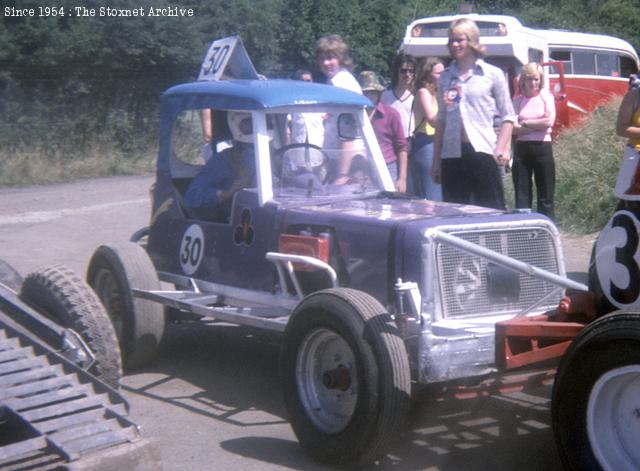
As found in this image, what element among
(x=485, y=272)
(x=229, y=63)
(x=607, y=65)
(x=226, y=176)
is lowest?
(x=485, y=272)

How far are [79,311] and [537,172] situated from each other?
5569 mm

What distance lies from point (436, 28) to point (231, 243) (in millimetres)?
13946

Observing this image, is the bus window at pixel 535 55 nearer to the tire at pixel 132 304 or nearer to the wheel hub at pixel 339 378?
the tire at pixel 132 304

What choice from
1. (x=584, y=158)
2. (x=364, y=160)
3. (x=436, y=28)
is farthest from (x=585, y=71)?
(x=364, y=160)

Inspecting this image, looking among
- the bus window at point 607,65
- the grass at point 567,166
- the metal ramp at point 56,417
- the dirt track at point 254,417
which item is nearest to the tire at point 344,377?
the dirt track at point 254,417

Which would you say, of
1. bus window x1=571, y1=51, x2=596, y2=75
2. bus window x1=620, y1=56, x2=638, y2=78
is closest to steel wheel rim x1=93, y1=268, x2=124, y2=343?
bus window x1=571, y1=51, x2=596, y2=75

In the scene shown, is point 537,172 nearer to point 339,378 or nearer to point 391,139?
point 391,139

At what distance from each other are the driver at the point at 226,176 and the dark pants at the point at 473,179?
1.46 m

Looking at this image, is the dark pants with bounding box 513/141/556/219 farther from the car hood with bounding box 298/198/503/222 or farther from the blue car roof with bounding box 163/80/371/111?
the car hood with bounding box 298/198/503/222

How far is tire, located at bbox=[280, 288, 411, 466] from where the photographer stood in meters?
4.62

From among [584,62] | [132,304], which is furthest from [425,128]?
[584,62]

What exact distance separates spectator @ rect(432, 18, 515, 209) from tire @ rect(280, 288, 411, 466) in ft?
7.70

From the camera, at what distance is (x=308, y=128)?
6.68 meters

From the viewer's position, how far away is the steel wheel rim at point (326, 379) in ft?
16.3
